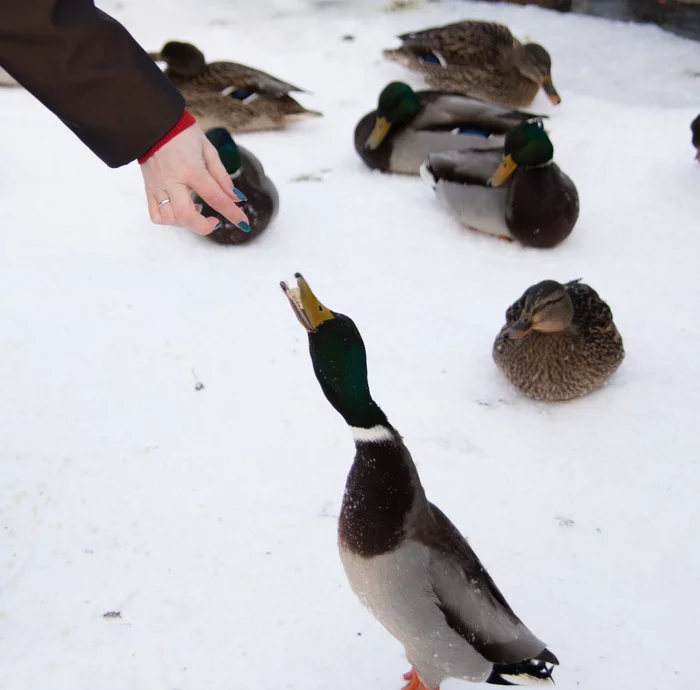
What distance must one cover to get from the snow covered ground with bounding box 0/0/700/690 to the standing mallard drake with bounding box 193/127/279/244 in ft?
0.28

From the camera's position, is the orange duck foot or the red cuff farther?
the orange duck foot

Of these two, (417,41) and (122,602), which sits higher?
(417,41)

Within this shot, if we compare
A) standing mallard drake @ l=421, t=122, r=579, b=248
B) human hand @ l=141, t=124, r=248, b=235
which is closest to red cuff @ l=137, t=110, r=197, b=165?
human hand @ l=141, t=124, r=248, b=235

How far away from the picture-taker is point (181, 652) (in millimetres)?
→ 2195

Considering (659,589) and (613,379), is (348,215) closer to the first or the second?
(613,379)

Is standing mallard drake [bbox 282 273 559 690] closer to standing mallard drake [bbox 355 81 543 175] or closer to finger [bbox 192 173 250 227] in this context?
finger [bbox 192 173 250 227]

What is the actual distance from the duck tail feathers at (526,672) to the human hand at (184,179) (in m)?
1.19

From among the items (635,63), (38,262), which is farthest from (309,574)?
(635,63)

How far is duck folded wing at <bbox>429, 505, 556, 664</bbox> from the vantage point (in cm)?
184

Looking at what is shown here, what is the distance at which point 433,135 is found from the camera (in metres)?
4.74

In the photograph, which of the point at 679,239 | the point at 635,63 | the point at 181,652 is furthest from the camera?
the point at 635,63

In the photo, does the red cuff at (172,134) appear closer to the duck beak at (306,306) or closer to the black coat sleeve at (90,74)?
the black coat sleeve at (90,74)

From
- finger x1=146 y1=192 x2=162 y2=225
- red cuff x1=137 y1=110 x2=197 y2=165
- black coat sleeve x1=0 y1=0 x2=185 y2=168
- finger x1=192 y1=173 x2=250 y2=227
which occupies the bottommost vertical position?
finger x1=146 y1=192 x2=162 y2=225

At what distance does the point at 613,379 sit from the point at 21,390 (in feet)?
7.37
